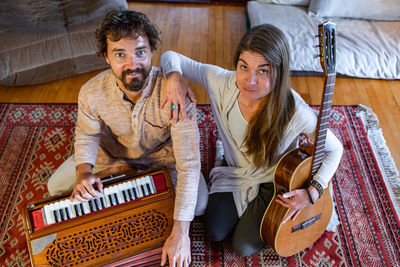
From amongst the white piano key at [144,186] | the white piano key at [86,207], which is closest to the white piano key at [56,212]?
the white piano key at [86,207]

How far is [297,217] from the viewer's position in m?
1.62

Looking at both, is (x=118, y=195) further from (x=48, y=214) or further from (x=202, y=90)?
(x=202, y=90)

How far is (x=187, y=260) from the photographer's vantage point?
1.44 m

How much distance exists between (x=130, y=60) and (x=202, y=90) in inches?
51.7

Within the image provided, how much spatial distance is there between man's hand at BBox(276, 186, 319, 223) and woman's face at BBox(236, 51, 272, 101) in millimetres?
472

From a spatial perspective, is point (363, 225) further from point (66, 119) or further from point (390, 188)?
point (66, 119)

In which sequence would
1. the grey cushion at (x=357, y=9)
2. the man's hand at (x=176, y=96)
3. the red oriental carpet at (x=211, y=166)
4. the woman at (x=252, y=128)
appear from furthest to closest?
the grey cushion at (x=357, y=9) < the red oriental carpet at (x=211, y=166) < the man's hand at (x=176, y=96) < the woman at (x=252, y=128)

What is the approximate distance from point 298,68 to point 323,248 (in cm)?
139

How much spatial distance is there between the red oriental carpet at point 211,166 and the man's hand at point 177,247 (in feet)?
1.50

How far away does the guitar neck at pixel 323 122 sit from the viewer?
133 centimetres

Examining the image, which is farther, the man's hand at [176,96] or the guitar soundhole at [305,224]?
the guitar soundhole at [305,224]

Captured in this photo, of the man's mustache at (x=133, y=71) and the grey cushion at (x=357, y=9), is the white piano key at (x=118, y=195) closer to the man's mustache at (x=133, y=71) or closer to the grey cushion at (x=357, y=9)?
the man's mustache at (x=133, y=71)

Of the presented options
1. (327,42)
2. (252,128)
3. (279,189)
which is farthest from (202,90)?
(327,42)

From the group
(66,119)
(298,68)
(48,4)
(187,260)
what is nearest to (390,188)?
(298,68)
